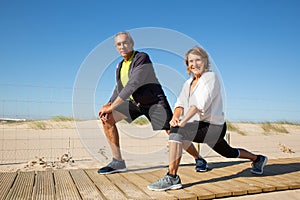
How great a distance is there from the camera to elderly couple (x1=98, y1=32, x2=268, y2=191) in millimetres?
2635

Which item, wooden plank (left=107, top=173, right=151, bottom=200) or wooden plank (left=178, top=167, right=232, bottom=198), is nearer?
wooden plank (left=107, top=173, right=151, bottom=200)

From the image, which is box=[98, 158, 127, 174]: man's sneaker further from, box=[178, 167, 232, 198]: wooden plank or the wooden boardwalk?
box=[178, 167, 232, 198]: wooden plank

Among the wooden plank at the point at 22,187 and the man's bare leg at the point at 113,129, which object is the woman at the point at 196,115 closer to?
the man's bare leg at the point at 113,129

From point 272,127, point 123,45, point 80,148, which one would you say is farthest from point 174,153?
point 272,127

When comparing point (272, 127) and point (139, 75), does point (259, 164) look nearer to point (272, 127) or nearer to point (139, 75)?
point (139, 75)

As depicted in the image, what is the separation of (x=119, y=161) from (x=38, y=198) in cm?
121

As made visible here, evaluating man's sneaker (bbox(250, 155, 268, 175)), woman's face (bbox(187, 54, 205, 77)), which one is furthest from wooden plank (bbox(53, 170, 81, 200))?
man's sneaker (bbox(250, 155, 268, 175))

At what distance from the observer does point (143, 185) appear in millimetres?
2760

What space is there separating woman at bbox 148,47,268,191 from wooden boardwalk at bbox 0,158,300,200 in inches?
9.1

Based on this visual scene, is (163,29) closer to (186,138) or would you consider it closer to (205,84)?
(205,84)

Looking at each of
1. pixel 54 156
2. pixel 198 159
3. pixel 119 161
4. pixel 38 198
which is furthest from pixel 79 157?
pixel 38 198

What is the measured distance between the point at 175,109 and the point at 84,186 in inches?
43.8

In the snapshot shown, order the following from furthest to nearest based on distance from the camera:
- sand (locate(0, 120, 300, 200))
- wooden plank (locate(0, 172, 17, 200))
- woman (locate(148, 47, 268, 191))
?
sand (locate(0, 120, 300, 200)), woman (locate(148, 47, 268, 191)), wooden plank (locate(0, 172, 17, 200))

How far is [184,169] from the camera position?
3.55 metres
